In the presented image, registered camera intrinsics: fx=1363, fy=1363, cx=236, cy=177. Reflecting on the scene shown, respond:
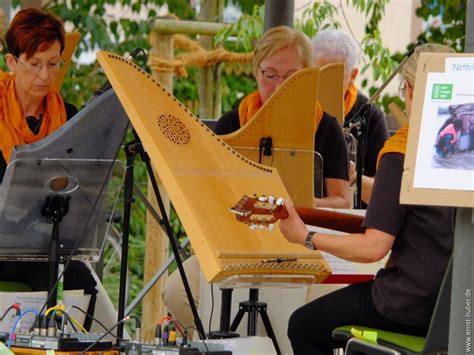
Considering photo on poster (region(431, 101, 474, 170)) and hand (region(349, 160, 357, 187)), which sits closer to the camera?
photo on poster (region(431, 101, 474, 170))

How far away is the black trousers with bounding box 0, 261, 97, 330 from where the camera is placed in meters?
4.59

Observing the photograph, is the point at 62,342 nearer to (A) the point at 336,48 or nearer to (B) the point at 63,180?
(B) the point at 63,180

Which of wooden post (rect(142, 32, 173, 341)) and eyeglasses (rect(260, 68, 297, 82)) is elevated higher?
eyeglasses (rect(260, 68, 297, 82))

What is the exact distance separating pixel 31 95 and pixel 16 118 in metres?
0.13

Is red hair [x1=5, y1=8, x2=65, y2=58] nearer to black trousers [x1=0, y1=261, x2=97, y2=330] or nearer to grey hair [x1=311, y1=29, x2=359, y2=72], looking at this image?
black trousers [x1=0, y1=261, x2=97, y2=330]

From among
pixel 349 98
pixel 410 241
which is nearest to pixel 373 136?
pixel 349 98

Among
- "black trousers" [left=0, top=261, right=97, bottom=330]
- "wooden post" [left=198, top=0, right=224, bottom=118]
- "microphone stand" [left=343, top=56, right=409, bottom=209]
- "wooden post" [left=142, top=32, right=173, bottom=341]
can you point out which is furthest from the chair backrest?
"wooden post" [left=198, top=0, right=224, bottom=118]

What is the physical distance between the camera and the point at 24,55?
4.76 m

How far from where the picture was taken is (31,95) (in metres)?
4.81

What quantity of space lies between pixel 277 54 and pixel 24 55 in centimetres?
95

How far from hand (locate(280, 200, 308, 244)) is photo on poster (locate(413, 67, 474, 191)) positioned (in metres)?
0.55

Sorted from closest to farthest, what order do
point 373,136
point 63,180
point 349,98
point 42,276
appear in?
1. point 63,180
2. point 42,276
3. point 373,136
4. point 349,98

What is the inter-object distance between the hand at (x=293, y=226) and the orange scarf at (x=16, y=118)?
126 centimetres

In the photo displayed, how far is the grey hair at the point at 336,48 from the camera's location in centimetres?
616
